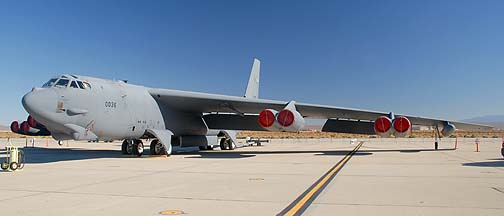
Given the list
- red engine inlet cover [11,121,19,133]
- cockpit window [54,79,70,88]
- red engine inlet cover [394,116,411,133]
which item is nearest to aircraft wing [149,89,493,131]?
red engine inlet cover [394,116,411,133]

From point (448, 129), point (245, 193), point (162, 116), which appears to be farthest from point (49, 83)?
point (448, 129)

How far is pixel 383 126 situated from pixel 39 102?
14049 mm

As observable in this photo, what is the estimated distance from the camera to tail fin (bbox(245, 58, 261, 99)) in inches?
1075

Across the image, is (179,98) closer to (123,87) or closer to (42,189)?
(123,87)

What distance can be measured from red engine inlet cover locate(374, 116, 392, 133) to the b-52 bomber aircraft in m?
0.02

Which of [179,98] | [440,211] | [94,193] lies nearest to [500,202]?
[440,211]

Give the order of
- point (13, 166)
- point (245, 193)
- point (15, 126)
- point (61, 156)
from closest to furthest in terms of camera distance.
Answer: point (245, 193), point (13, 166), point (61, 156), point (15, 126)

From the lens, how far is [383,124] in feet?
63.9

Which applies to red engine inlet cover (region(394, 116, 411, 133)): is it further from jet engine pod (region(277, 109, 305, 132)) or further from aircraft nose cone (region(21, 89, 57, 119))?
aircraft nose cone (region(21, 89, 57, 119))

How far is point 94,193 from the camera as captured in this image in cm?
784

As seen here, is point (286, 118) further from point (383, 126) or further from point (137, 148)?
point (137, 148)

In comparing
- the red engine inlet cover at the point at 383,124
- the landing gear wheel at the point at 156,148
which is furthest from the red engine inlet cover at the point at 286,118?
the landing gear wheel at the point at 156,148

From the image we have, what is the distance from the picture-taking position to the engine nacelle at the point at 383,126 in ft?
63.7

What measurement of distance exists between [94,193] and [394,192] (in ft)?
18.0
